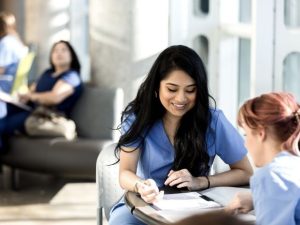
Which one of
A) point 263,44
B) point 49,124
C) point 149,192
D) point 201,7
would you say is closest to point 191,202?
point 149,192

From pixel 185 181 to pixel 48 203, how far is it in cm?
307

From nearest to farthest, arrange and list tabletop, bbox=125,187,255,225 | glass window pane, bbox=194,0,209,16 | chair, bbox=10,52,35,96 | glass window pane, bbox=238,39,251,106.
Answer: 1. tabletop, bbox=125,187,255,225
2. glass window pane, bbox=238,39,251,106
3. glass window pane, bbox=194,0,209,16
4. chair, bbox=10,52,35,96

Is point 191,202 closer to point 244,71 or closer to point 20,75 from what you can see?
point 244,71

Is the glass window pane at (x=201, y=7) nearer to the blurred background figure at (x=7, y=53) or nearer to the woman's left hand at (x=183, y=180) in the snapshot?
the blurred background figure at (x=7, y=53)

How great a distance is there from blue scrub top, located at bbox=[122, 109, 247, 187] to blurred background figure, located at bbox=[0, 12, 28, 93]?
3.71 metres

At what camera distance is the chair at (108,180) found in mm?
3486

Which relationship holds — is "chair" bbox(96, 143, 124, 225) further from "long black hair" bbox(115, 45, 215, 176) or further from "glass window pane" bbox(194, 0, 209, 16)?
"glass window pane" bbox(194, 0, 209, 16)

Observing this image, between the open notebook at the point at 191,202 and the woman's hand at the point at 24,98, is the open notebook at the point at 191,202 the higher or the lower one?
the higher one

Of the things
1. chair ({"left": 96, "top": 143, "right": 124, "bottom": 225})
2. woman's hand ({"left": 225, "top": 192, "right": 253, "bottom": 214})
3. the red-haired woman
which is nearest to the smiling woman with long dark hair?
chair ({"left": 96, "top": 143, "right": 124, "bottom": 225})

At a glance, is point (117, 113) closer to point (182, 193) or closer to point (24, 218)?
point (24, 218)

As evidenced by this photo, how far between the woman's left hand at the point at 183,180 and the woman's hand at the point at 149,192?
0.14 meters

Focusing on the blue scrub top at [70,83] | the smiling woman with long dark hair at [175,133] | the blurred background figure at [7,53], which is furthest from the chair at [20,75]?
the smiling woman with long dark hair at [175,133]

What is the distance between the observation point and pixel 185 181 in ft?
9.86

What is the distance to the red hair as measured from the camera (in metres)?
2.41
